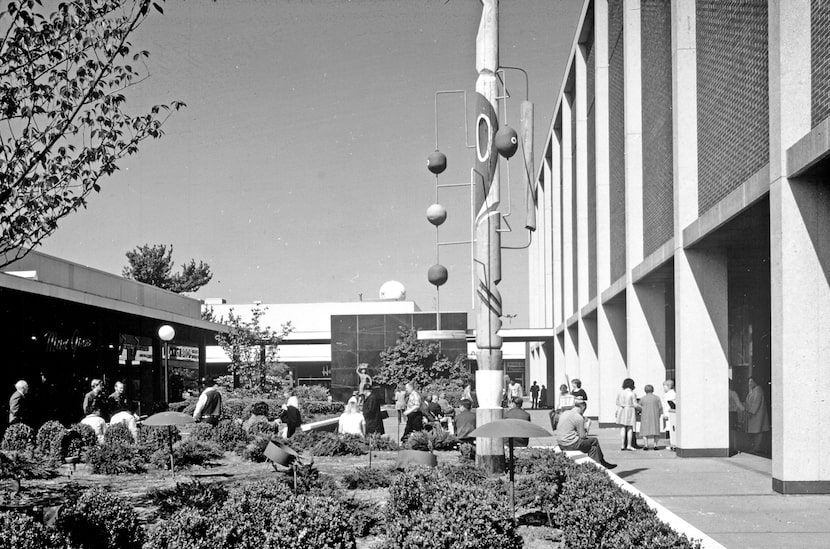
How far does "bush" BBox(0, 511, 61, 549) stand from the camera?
6695mm

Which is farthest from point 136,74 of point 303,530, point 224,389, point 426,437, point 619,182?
point 224,389

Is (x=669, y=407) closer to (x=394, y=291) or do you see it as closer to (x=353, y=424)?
(x=353, y=424)

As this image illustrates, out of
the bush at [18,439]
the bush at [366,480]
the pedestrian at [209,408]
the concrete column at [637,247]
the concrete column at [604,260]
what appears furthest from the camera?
the concrete column at [604,260]

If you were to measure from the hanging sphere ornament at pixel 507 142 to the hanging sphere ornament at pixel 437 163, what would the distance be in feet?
10.1

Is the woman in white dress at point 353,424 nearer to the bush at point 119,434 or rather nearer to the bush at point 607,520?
the bush at point 119,434

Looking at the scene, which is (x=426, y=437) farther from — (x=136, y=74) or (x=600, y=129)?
(x=600, y=129)

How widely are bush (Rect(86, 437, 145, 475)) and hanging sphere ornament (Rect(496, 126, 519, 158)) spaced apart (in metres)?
8.29

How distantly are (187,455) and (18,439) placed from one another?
3.33m

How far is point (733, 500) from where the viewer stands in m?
11.6

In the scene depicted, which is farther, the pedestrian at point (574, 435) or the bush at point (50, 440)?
the bush at point (50, 440)

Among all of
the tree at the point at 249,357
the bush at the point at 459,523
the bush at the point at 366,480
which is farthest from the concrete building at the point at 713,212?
the tree at the point at 249,357

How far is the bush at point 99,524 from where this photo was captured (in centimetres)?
757

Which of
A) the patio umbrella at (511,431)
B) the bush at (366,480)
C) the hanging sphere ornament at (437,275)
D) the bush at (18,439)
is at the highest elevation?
the hanging sphere ornament at (437,275)

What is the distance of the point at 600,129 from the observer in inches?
1118
